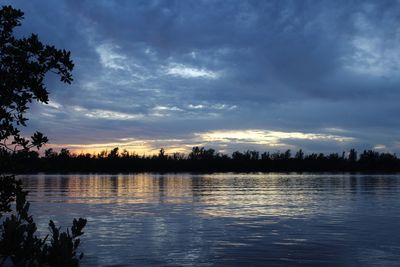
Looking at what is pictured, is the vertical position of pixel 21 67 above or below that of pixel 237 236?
above

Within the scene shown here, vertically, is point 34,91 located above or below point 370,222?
above

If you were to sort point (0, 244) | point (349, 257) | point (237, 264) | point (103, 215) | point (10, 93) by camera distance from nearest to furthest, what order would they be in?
point (0, 244), point (10, 93), point (237, 264), point (349, 257), point (103, 215)

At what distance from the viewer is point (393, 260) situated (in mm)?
20562

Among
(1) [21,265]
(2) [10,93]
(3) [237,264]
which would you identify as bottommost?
(3) [237,264]

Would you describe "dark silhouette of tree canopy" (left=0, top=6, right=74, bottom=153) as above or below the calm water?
above

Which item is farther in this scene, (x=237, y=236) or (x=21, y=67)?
(x=237, y=236)

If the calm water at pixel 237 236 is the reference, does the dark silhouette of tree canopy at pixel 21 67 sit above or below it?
above

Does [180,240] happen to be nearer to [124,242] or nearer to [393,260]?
[124,242]

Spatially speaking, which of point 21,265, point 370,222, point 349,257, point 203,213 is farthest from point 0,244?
point 203,213

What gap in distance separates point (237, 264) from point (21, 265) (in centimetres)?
1562

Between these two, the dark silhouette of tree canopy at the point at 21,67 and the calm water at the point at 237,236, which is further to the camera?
the calm water at the point at 237,236

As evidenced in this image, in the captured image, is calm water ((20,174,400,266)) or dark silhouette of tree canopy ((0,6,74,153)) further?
calm water ((20,174,400,266))

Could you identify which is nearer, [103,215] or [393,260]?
[393,260]

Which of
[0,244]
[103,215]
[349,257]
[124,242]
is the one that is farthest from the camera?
[103,215]
